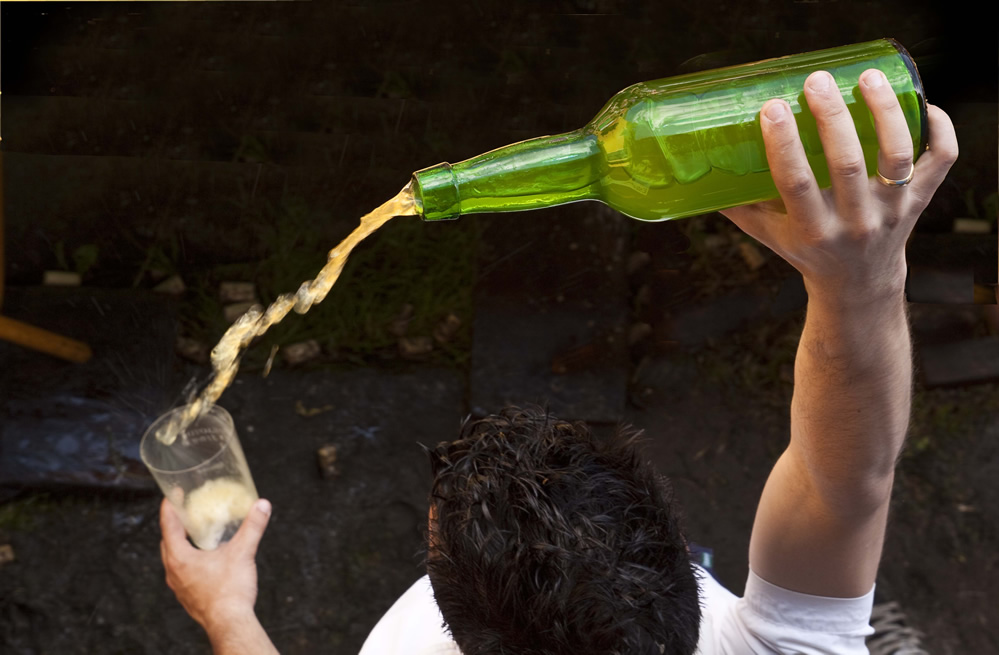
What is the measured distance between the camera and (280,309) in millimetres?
2254

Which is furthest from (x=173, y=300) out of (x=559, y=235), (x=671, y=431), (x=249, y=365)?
(x=671, y=431)

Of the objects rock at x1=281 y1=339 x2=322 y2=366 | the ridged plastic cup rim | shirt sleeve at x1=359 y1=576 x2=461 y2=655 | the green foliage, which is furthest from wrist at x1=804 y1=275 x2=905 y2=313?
the green foliage

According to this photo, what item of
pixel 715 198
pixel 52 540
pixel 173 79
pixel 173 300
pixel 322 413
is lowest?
pixel 52 540

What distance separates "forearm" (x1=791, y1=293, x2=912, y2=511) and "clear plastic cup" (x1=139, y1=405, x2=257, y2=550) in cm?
136

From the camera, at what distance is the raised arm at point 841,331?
105 centimetres

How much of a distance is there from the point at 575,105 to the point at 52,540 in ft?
8.33

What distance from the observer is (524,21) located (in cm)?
344

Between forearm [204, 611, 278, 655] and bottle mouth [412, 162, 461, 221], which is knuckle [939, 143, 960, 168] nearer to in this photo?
bottle mouth [412, 162, 461, 221]

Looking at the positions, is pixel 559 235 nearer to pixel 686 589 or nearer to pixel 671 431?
pixel 671 431

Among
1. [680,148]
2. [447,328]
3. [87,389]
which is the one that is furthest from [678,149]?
[87,389]

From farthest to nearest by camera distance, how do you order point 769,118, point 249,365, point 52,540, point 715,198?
point 249,365 → point 52,540 → point 715,198 → point 769,118

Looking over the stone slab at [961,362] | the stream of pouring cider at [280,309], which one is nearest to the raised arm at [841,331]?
the stream of pouring cider at [280,309]

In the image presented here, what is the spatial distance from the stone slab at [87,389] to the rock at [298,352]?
1.37 feet

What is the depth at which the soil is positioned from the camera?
3.16 metres
